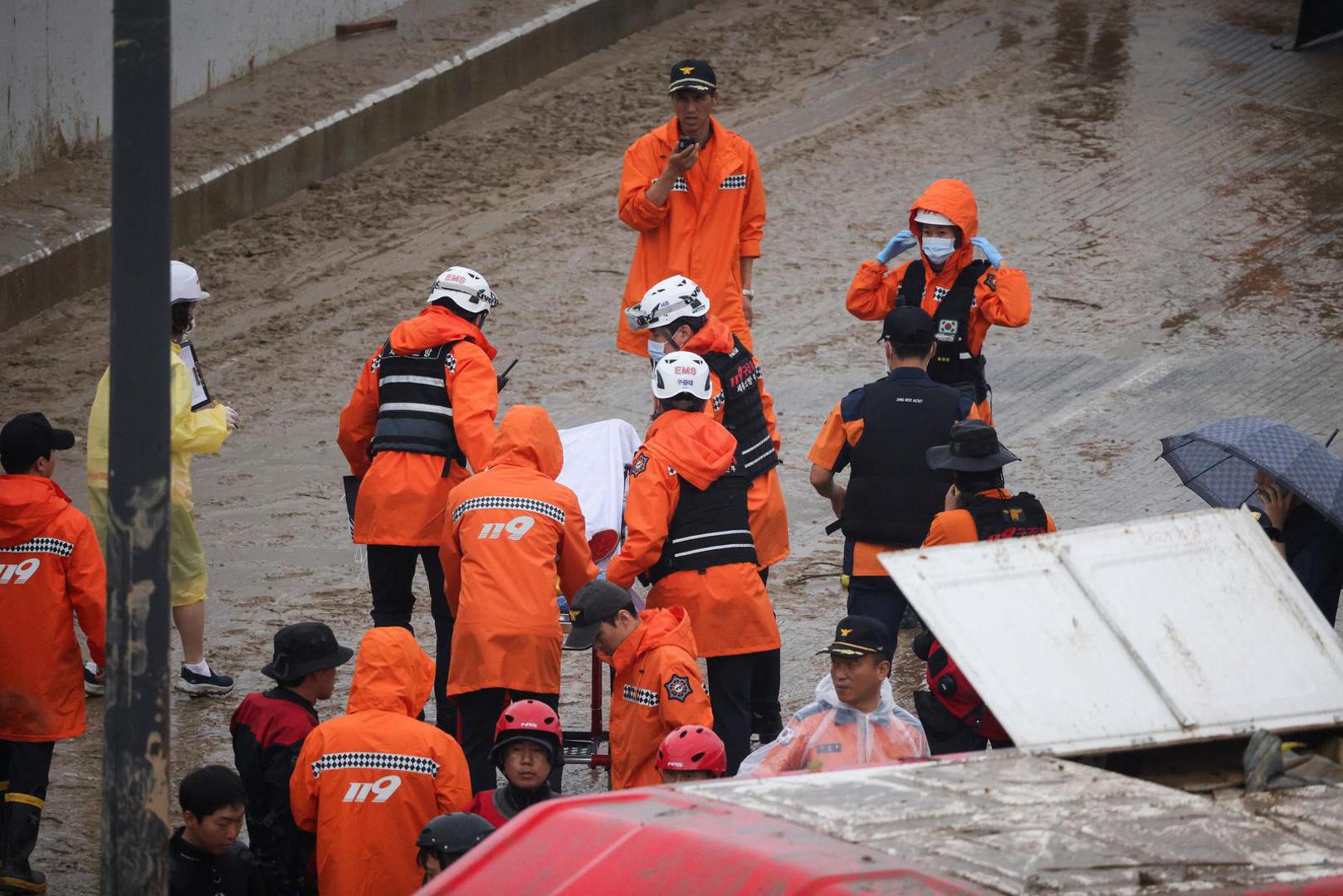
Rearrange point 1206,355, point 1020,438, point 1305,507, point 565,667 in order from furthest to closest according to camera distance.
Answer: point 1206,355 < point 1020,438 < point 565,667 < point 1305,507

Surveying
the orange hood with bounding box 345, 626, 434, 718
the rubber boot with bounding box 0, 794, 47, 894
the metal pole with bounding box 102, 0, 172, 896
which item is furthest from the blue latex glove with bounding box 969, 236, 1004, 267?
the metal pole with bounding box 102, 0, 172, 896

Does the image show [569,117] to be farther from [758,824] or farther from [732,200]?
[758,824]

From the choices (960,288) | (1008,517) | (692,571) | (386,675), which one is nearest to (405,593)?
(692,571)

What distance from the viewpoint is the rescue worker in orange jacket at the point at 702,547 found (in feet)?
22.5

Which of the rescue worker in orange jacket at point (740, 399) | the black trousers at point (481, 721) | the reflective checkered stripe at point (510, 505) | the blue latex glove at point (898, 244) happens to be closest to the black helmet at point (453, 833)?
the black trousers at point (481, 721)

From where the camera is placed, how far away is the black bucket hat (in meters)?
6.70

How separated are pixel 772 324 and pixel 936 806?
8.36 metres

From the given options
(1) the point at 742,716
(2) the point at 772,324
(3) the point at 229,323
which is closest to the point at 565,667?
(1) the point at 742,716

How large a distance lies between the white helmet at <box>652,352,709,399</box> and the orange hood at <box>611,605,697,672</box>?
100 centimetres

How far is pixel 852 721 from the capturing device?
5984mm

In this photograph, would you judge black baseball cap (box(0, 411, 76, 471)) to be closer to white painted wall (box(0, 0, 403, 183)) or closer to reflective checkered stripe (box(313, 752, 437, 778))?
reflective checkered stripe (box(313, 752, 437, 778))

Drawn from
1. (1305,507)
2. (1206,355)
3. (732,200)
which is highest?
(732,200)

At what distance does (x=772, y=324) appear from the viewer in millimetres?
12031

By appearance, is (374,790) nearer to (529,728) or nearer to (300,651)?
(529,728)
